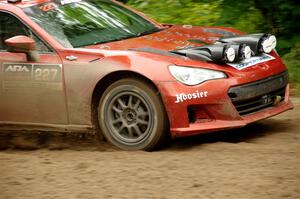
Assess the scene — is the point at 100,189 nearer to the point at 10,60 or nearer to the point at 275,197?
the point at 275,197

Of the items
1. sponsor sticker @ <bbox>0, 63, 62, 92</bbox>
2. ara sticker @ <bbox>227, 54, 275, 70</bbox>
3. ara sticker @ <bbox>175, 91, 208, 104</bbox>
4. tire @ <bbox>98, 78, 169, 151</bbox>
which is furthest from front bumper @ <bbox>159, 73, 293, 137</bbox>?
sponsor sticker @ <bbox>0, 63, 62, 92</bbox>

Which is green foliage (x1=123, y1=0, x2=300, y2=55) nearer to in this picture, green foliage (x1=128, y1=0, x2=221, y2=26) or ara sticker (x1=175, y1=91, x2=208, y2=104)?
green foliage (x1=128, y1=0, x2=221, y2=26)

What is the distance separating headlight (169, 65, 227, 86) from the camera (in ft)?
19.1

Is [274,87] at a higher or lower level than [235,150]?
higher

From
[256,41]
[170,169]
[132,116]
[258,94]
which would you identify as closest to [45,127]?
[132,116]

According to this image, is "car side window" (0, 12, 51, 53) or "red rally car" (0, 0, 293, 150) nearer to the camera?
"red rally car" (0, 0, 293, 150)

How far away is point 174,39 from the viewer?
6.70 meters

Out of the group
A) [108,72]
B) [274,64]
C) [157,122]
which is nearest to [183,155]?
[157,122]

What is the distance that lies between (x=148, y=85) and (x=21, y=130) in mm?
1641

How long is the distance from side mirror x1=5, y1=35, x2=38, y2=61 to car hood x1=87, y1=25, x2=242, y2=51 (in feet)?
1.90

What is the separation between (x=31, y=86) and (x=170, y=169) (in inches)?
75.7

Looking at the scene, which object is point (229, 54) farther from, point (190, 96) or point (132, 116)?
point (132, 116)

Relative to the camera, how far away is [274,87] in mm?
6375

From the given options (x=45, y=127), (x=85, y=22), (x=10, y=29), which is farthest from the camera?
(x=85, y=22)
